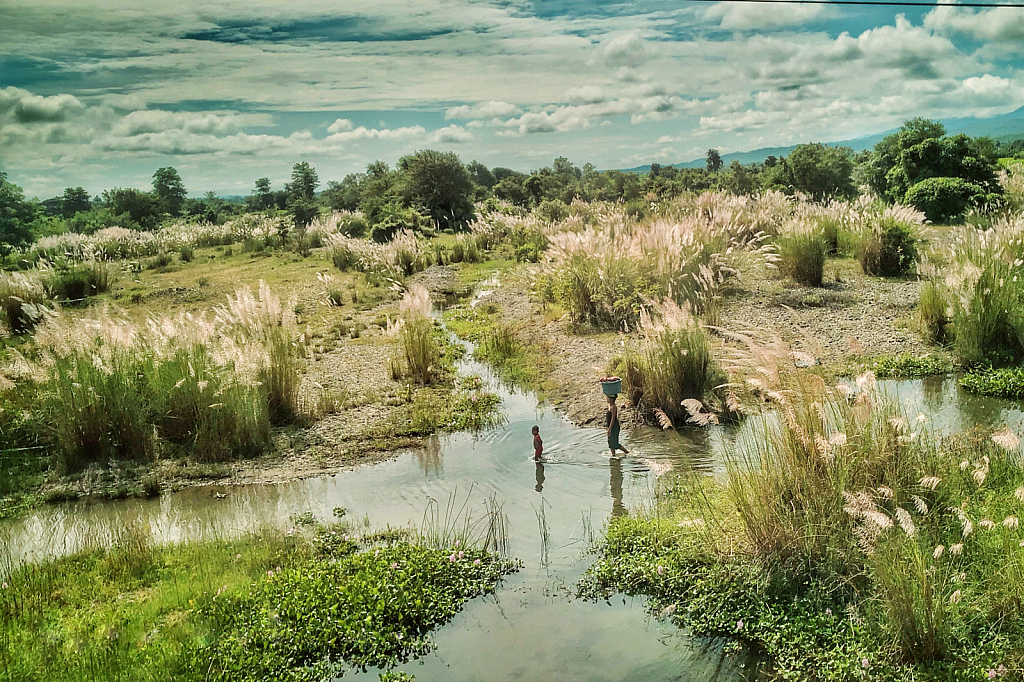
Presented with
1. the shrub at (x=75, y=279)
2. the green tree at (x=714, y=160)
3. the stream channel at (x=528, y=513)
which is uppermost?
the green tree at (x=714, y=160)

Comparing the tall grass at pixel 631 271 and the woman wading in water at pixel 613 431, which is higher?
the tall grass at pixel 631 271

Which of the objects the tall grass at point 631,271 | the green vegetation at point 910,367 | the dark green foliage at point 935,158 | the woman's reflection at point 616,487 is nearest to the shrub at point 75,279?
the tall grass at point 631,271

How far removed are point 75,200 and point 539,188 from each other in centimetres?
2103

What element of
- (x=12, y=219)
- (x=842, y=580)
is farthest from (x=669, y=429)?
(x=12, y=219)

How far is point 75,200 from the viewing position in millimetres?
33750

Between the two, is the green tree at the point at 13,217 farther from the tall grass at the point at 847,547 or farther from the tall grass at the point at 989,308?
the tall grass at the point at 989,308

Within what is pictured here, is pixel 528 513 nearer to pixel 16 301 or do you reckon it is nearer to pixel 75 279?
pixel 16 301

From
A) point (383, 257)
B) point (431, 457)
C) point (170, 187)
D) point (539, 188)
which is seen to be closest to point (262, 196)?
point (170, 187)

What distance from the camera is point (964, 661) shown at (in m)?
3.27

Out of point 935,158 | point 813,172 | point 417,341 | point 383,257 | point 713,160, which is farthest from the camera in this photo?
point 713,160

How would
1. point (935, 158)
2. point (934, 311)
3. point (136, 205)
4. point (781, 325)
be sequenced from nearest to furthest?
point (934, 311) < point (781, 325) < point (935, 158) < point (136, 205)

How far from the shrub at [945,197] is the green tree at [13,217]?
22107 millimetres

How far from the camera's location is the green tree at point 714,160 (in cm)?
3517

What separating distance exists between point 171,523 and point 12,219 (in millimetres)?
19477
